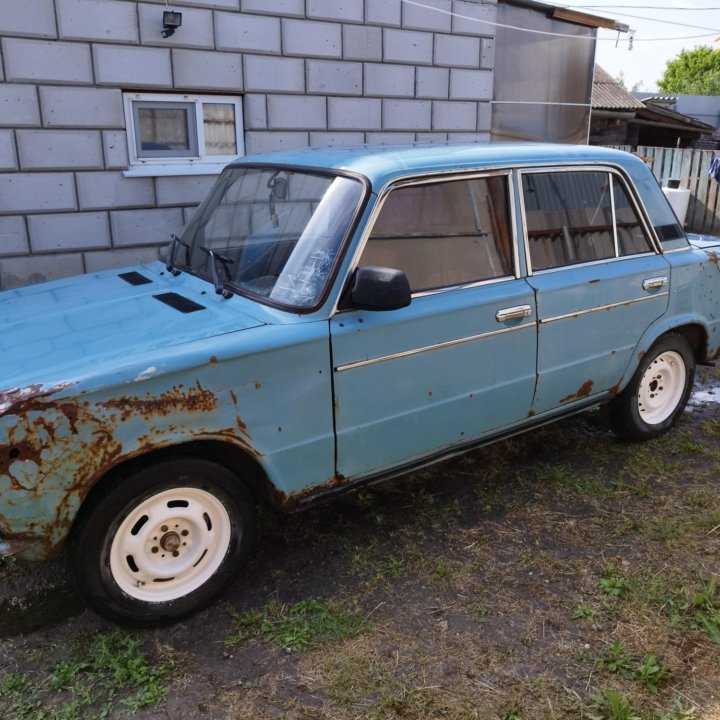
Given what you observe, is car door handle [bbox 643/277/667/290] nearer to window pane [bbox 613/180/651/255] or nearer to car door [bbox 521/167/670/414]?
car door [bbox 521/167/670/414]

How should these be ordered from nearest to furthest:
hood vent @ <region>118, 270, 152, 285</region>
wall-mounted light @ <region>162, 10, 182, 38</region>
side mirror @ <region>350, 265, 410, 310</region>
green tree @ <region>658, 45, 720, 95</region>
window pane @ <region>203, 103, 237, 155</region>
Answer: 1. side mirror @ <region>350, 265, 410, 310</region>
2. hood vent @ <region>118, 270, 152, 285</region>
3. wall-mounted light @ <region>162, 10, 182, 38</region>
4. window pane @ <region>203, 103, 237, 155</region>
5. green tree @ <region>658, 45, 720, 95</region>

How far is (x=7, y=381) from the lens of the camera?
2670mm

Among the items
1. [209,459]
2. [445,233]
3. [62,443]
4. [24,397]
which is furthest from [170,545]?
[445,233]

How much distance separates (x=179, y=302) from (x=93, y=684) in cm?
168

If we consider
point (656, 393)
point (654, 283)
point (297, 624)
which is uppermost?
point (654, 283)

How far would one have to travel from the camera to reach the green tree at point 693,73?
229ft

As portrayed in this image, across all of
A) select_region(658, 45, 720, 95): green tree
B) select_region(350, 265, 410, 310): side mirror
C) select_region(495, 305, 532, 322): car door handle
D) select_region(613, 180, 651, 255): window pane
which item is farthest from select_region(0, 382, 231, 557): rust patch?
select_region(658, 45, 720, 95): green tree

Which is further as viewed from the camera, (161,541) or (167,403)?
(161,541)

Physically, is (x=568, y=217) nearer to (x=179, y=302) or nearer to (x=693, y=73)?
(x=179, y=302)

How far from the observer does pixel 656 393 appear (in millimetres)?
4973

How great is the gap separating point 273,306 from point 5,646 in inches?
73.4

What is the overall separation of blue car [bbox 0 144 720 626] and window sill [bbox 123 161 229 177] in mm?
3085

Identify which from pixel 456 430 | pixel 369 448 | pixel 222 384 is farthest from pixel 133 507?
pixel 456 430

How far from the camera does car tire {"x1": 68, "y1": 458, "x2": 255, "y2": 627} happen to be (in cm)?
284
